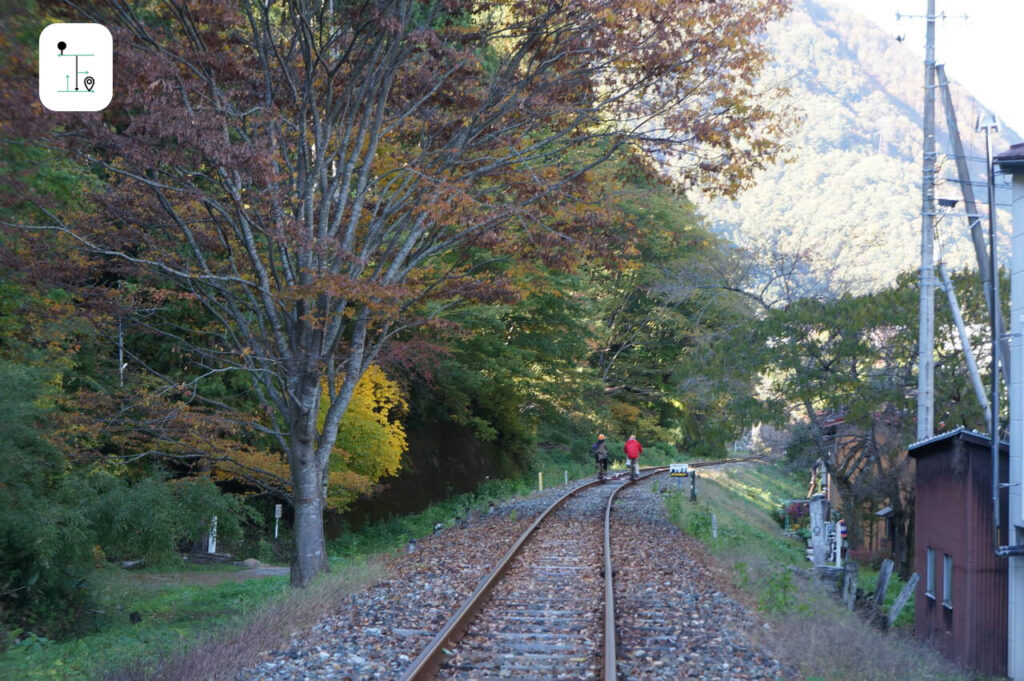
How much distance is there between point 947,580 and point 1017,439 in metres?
4.13

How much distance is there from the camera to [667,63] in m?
13.1

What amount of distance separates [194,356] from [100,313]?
805 centimetres

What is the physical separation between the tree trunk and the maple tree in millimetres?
30

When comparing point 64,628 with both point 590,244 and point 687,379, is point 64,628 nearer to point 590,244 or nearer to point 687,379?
point 590,244

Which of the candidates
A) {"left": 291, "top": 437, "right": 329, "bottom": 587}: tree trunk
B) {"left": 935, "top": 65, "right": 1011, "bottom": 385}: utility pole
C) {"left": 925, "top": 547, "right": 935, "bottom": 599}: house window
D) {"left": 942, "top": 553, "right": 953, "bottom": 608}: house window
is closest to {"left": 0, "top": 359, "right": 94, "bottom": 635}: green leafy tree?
{"left": 291, "top": 437, "right": 329, "bottom": 587}: tree trunk

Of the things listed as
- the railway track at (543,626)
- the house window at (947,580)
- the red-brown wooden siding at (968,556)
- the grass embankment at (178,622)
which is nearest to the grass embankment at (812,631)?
the red-brown wooden siding at (968,556)

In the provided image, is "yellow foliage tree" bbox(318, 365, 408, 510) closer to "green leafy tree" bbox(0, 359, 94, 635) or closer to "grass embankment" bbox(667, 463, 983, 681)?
"green leafy tree" bbox(0, 359, 94, 635)

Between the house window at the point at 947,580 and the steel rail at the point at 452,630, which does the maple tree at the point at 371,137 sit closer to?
the steel rail at the point at 452,630

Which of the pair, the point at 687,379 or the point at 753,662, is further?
the point at 687,379

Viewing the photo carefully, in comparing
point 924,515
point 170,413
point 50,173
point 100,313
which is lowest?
point 924,515

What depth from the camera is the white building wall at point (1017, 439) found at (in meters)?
14.1

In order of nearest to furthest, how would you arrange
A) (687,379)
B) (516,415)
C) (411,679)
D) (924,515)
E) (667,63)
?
1. (411,679)
2. (667,63)
3. (924,515)
4. (687,379)
5. (516,415)

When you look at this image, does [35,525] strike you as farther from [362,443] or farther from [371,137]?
[362,443]

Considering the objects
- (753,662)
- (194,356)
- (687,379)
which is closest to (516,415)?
(687,379)
